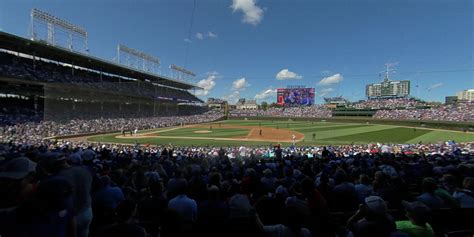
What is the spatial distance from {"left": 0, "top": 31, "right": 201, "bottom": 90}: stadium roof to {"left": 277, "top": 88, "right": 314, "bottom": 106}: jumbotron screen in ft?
168

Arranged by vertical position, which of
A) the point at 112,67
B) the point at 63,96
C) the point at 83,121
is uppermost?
the point at 112,67

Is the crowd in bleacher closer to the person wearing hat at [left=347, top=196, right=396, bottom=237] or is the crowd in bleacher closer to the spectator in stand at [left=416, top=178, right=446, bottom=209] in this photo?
A: the person wearing hat at [left=347, top=196, right=396, bottom=237]

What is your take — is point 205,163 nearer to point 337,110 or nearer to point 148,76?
point 148,76

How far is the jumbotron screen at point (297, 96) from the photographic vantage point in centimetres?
10003

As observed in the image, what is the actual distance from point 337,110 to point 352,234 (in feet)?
302

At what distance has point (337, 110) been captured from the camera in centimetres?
8812

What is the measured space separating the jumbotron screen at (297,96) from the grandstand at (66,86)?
5304 cm

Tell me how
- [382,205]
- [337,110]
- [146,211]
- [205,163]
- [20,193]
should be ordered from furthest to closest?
[337,110], [205,163], [146,211], [382,205], [20,193]

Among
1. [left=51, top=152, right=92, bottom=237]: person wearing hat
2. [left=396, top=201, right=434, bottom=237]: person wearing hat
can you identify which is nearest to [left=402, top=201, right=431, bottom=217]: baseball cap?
[left=396, top=201, right=434, bottom=237]: person wearing hat

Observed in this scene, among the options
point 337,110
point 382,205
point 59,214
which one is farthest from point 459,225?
point 337,110

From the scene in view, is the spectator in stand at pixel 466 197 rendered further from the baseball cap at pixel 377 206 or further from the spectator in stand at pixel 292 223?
the spectator in stand at pixel 292 223

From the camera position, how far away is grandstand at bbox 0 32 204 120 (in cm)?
4134

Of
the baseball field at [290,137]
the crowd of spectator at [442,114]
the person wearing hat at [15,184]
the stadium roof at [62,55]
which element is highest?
the stadium roof at [62,55]

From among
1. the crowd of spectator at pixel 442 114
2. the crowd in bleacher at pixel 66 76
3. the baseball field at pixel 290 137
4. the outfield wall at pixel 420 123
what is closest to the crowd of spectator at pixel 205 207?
the baseball field at pixel 290 137
